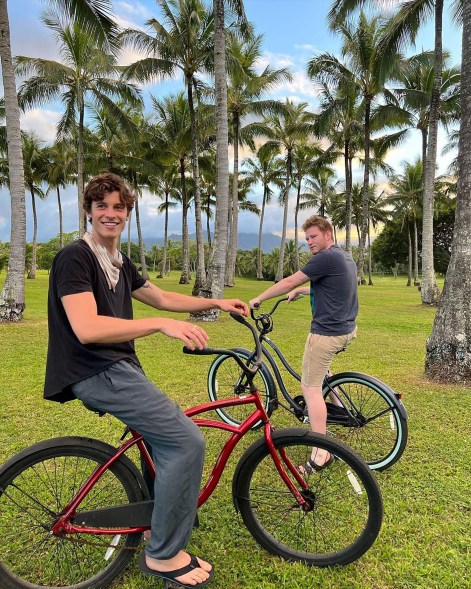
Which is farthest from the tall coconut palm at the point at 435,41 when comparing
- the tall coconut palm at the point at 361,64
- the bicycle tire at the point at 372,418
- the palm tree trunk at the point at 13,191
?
the bicycle tire at the point at 372,418

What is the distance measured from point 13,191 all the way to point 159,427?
1079 cm

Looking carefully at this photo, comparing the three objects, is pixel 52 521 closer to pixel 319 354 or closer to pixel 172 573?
pixel 172 573

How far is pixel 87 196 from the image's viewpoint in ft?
6.49

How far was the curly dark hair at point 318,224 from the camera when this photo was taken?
340 cm

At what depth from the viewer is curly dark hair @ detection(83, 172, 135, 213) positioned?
6.35ft

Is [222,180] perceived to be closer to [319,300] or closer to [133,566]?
[319,300]

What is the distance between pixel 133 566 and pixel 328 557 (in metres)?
1.11

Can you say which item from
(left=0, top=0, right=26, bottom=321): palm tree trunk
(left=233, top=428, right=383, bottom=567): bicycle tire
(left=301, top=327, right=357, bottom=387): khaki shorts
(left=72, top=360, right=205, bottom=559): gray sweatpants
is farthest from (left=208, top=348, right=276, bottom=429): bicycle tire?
(left=0, top=0, right=26, bottom=321): palm tree trunk

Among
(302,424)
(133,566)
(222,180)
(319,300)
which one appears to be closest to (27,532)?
(133,566)

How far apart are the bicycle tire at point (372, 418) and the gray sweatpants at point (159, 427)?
2023 millimetres

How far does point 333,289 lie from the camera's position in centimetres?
332

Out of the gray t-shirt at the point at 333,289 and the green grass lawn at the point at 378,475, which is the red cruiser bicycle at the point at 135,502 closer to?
the green grass lawn at the point at 378,475

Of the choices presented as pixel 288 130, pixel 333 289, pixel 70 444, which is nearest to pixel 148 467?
pixel 70 444

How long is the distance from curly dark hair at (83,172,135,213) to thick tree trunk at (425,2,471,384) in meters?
5.14
